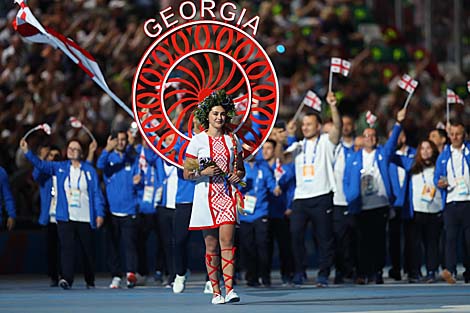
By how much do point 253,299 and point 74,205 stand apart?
12.0ft

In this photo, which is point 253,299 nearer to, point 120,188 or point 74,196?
point 74,196

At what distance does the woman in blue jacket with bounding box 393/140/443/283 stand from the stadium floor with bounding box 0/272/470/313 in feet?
2.79

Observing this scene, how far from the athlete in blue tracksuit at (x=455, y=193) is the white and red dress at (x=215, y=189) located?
15.1 feet

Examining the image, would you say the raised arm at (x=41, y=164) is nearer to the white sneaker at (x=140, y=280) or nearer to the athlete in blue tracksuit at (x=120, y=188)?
the athlete in blue tracksuit at (x=120, y=188)

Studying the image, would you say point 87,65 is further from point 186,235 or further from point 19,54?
point 19,54

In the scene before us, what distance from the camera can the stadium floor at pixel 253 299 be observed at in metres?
13.4

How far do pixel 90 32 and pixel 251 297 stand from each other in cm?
1025

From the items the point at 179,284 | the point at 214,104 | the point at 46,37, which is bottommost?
the point at 179,284

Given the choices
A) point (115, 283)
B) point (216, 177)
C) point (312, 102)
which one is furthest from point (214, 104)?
point (115, 283)

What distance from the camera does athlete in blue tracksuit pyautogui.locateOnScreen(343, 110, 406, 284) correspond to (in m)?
18.5

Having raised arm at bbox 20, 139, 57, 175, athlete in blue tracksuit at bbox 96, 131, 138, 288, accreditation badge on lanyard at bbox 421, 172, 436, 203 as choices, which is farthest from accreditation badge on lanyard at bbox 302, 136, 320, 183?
raised arm at bbox 20, 139, 57, 175

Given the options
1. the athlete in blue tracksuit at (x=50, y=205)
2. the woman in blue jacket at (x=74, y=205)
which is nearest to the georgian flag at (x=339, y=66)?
the woman in blue jacket at (x=74, y=205)

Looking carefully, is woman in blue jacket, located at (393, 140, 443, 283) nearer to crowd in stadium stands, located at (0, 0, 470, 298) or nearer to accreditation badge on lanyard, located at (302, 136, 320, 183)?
crowd in stadium stands, located at (0, 0, 470, 298)

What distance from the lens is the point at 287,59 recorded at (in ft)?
87.1
